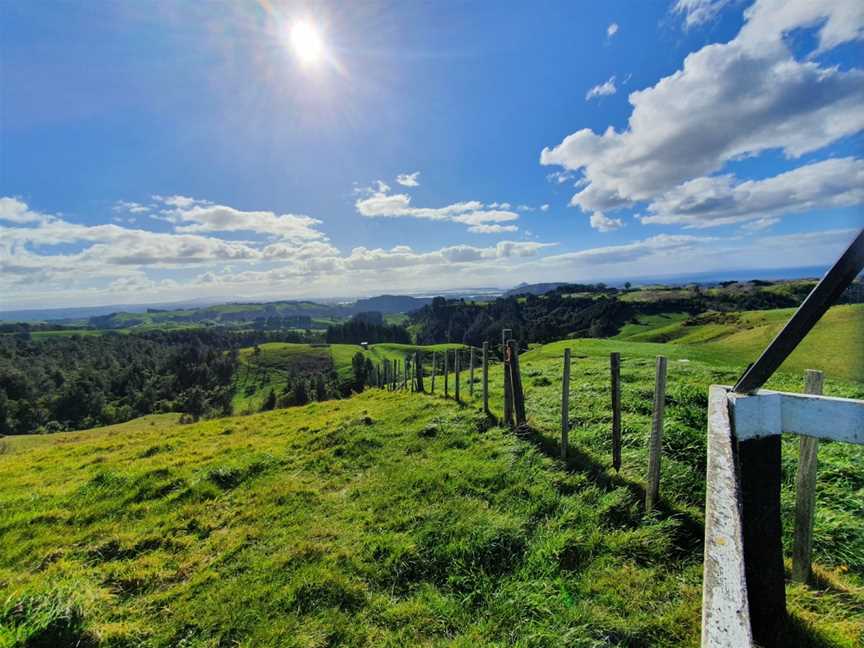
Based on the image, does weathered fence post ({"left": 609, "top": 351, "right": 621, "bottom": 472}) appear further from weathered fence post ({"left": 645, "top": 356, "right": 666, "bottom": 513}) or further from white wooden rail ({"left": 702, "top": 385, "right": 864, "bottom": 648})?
white wooden rail ({"left": 702, "top": 385, "right": 864, "bottom": 648})

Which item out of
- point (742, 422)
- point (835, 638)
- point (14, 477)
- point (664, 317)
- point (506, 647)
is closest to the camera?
point (742, 422)

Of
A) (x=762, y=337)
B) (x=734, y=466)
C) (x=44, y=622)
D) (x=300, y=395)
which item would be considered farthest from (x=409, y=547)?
(x=300, y=395)

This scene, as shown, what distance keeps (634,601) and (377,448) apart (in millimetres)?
7071

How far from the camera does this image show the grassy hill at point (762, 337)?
110 inches

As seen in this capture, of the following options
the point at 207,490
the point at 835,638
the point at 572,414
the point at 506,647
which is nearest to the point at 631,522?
the point at 835,638

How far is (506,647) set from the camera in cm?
382

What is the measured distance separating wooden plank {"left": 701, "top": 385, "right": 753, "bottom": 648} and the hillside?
2.62m

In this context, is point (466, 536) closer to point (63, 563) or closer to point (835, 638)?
point (835, 638)

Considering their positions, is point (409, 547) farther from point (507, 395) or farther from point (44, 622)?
point (507, 395)

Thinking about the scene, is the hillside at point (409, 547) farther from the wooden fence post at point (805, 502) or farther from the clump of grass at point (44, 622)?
the wooden fence post at point (805, 502)

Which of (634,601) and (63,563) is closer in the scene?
(634,601)

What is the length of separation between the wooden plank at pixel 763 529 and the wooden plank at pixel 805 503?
1810 mm

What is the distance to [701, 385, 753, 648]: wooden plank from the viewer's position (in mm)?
1367

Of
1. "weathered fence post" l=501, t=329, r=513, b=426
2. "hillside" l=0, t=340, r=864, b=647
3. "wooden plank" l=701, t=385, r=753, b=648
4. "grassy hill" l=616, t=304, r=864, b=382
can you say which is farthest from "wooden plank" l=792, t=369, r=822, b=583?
"weathered fence post" l=501, t=329, r=513, b=426
